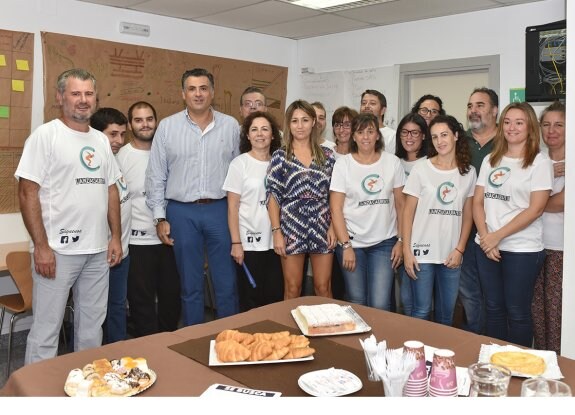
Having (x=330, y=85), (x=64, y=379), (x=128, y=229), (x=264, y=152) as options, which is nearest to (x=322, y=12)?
(x=330, y=85)

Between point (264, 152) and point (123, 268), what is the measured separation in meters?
1.11

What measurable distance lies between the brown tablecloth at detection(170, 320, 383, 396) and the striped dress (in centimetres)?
141

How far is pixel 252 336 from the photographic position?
175cm

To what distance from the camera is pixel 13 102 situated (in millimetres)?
3883

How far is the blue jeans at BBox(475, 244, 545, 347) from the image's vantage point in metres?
2.83

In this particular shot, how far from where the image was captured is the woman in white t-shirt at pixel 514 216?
2807 mm

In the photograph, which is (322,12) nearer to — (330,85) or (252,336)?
(330,85)

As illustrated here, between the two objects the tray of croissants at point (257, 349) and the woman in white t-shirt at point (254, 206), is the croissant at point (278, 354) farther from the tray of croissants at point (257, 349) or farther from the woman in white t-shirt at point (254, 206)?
the woman in white t-shirt at point (254, 206)

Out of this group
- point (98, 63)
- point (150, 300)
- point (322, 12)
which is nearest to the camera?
point (150, 300)

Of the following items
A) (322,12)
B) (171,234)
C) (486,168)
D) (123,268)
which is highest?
(322,12)

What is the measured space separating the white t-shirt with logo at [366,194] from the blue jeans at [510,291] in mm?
563

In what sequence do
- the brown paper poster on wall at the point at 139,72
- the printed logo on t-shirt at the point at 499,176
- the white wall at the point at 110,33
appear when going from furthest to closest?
the brown paper poster on wall at the point at 139,72 → the white wall at the point at 110,33 → the printed logo on t-shirt at the point at 499,176

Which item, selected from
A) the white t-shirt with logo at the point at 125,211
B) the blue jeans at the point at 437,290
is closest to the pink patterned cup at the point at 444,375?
the blue jeans at the point at 437,290

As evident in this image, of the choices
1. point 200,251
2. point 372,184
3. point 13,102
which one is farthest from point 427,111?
point 13,102
